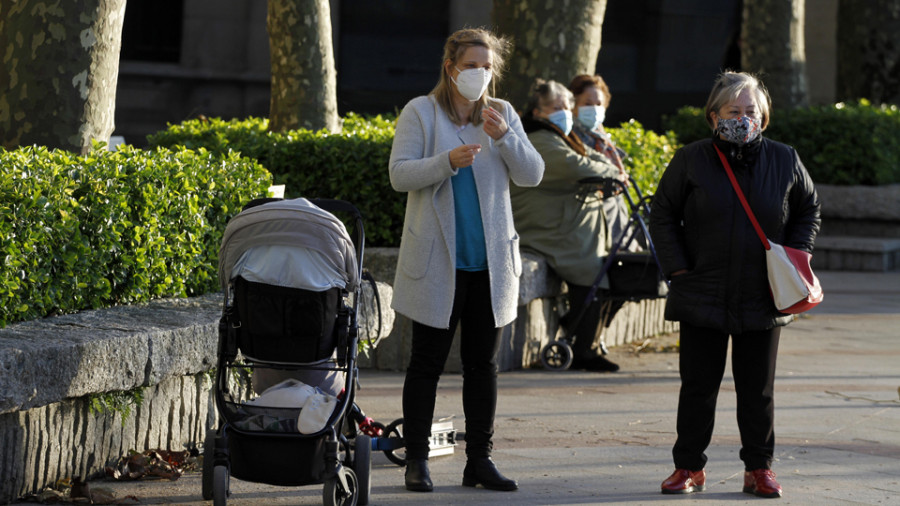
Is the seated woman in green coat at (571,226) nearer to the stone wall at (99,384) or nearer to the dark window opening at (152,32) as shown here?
the stone wall at (99,384)

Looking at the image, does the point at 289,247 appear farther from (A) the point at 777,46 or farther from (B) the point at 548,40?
(A) the point at 777,46

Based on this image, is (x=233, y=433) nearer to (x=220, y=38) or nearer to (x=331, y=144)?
(x=331, y=144)

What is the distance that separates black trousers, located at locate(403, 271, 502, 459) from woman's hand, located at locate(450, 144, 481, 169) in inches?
19.4

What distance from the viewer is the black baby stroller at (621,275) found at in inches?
336

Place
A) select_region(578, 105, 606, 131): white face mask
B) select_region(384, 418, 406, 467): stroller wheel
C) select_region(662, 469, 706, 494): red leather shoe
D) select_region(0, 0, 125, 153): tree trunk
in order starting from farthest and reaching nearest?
select_region(578, 105, 606, 131): white face mask → select_region(0, 0, 125, 153): tree trunk → select_region(384, 418, 406, 467): stroller wheel → select_region(662, 469, 706, 494): red leather shoe

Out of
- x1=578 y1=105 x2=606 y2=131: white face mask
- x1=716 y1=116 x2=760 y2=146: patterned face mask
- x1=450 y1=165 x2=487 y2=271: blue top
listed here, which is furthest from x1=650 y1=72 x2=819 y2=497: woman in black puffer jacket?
x1=578 y1=105 x2=606 y2=131: white face mask

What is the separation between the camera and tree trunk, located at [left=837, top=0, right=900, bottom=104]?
17.1 meters

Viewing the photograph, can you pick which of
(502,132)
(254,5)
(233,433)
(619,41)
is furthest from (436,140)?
(619,41)

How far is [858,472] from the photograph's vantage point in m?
6.05

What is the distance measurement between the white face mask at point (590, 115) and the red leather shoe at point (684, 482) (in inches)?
149

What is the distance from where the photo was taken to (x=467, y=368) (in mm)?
5672

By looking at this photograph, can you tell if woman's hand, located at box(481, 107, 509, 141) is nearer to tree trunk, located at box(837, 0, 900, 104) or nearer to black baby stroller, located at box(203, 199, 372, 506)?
black baby stroller, located at box(203, 199, 372, 506)

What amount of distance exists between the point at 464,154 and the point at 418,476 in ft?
4.47

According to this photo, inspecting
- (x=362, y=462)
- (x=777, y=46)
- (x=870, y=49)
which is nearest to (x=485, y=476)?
(x=362, y=462)
